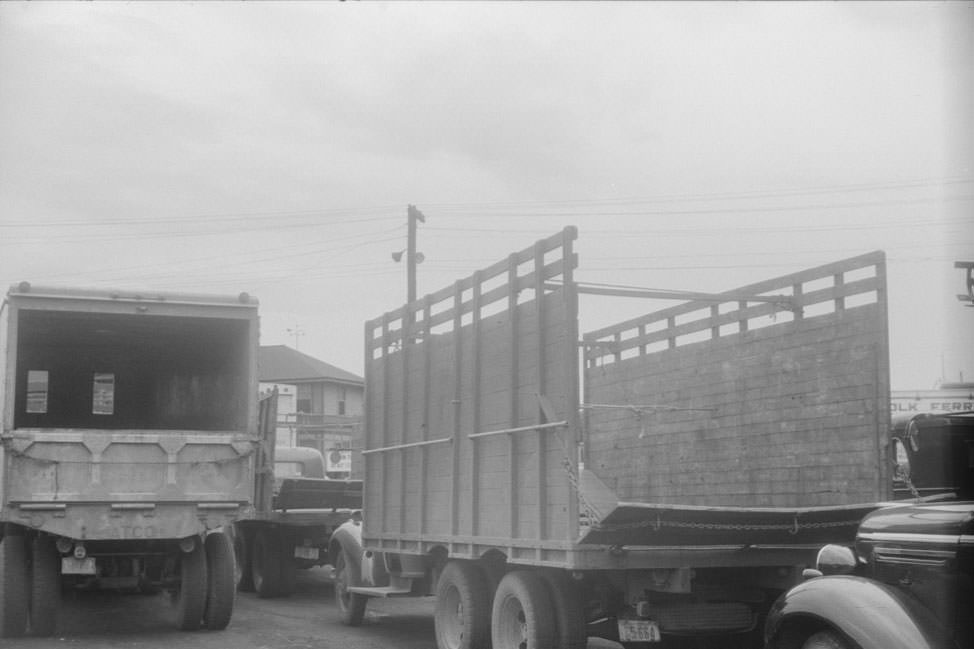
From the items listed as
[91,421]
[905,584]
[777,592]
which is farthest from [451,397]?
[91,421]

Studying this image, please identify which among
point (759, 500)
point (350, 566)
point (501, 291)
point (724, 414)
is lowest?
point (350, 566)

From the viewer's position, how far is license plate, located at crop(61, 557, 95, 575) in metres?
11.6

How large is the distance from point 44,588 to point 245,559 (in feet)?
16.9

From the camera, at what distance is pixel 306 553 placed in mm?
15664

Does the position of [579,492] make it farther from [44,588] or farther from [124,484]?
[44,588]

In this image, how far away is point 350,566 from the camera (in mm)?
13117

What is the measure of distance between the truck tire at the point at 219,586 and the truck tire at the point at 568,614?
485cm

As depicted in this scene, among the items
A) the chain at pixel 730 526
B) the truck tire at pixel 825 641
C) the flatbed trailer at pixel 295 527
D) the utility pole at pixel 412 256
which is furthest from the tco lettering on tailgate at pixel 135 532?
the utility pole at pixel 412 256

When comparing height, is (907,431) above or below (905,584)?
above

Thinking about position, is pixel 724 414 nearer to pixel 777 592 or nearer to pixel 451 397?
pixel 777 592

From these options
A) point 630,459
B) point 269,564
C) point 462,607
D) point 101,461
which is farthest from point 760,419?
point 269,564

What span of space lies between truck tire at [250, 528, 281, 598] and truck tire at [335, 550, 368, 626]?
254cm

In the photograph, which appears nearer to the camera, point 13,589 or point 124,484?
point 13,589

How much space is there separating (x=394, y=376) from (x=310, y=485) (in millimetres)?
3807
